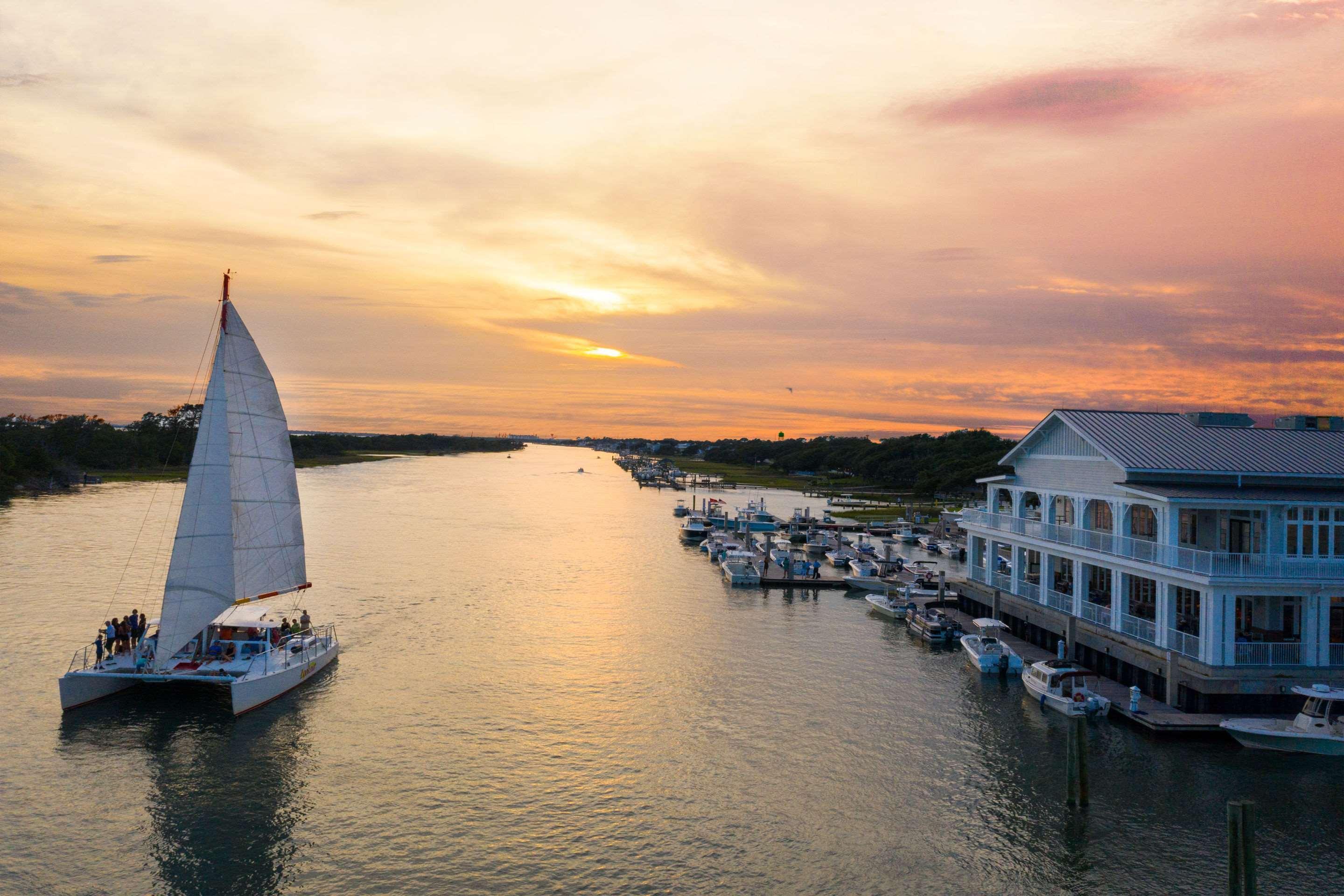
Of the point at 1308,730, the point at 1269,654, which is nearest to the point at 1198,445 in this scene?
the point at 1269,654

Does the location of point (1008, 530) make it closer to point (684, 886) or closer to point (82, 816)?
point (684, 886)

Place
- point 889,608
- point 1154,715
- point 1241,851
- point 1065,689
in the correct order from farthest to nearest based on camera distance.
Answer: point 889,608, point 1065,689, point 1154,715, point 1241,851

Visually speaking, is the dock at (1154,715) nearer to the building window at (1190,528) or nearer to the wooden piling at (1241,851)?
the building window at (1190,528)

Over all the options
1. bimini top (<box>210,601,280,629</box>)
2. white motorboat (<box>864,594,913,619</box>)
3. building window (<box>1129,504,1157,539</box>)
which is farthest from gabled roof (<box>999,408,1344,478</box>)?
bimini top (<box>210,601,280,629</box>)

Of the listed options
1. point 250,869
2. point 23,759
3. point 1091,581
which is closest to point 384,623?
point 23,759

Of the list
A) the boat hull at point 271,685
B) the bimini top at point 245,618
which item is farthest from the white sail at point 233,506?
the boat hull at point 271,685

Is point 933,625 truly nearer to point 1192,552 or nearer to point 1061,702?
point 1061,702
